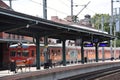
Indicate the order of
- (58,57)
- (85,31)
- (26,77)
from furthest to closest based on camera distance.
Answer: (58,57) < (85,31) < (26,77)

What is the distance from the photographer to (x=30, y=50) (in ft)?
146

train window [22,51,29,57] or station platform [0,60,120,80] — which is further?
train window [22,51,29,57]

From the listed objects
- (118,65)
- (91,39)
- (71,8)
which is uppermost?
(71,8)

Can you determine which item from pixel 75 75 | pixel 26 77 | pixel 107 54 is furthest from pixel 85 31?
pixel 107 54

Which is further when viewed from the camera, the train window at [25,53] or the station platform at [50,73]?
the train window at [25,53]

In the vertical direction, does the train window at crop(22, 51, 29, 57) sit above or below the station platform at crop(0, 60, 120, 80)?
above

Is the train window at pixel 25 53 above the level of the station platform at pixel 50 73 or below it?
above

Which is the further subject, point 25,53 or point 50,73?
point 25,53

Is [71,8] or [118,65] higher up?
[71,8]

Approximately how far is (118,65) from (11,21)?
115ft

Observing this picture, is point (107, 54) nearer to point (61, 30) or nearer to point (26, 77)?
point (61, 30)

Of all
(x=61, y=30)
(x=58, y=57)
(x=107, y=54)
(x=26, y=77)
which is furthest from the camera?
(x=107, y=54)

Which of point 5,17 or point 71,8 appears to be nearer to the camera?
point 5,17

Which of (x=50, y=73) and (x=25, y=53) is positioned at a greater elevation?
(x=25, y=53)
